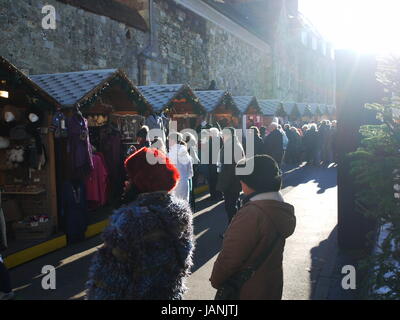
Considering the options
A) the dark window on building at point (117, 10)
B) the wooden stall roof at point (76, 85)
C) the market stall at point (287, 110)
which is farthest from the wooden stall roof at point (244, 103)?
the wooden stall roof at point (76, 85)

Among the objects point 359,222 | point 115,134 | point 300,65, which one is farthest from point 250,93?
point 359,222

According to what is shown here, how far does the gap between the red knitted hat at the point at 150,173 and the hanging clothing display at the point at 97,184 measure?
494cm

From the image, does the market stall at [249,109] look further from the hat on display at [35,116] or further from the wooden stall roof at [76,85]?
the hat on display at [35,116]

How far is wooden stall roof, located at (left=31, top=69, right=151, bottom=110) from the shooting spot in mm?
6992

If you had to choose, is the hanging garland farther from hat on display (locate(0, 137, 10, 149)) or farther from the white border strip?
the white border strip

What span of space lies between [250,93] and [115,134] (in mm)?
21871

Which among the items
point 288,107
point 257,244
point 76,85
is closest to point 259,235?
point 257,244

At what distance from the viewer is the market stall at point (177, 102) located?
10.5 metres

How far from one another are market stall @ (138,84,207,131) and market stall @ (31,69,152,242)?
1185mm

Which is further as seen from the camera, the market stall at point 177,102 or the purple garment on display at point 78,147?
the market stall at point 177,102

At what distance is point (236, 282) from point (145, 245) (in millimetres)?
609

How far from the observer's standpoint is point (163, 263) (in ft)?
7.99

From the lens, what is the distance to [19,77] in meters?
6.06

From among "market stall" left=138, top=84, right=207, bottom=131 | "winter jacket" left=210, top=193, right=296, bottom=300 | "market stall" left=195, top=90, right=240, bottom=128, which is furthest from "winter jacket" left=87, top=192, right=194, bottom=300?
"market stall" left=195, top=90, right=240, bottom=128
